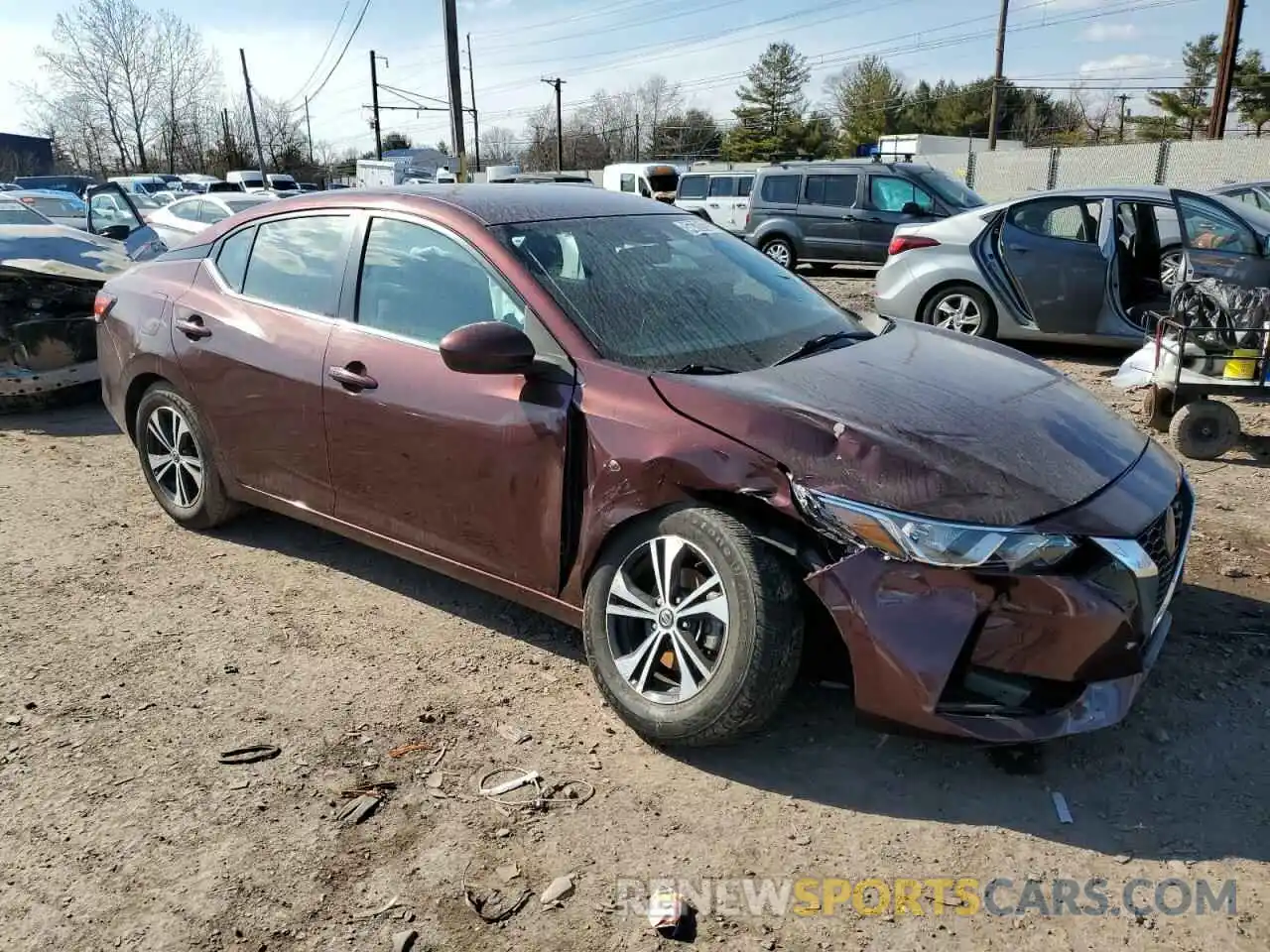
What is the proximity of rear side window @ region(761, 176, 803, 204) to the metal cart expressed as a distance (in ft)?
36.0

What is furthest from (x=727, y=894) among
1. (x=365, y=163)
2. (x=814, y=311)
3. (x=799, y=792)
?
(x=365, y=163)

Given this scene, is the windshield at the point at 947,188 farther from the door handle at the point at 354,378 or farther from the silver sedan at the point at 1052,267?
the door handle at the point at 354,378

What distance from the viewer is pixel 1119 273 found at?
25.6ft

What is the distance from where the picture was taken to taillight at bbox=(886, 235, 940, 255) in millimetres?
8547

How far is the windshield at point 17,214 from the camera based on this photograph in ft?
30.7

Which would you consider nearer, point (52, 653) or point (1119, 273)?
point (52, 653)

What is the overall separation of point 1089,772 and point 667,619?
1302mm

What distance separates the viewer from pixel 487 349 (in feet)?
9.69

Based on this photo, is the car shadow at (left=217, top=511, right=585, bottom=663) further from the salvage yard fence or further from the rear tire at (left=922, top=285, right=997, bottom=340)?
the salvage yard fence

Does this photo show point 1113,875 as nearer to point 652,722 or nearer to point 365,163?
point 652,722

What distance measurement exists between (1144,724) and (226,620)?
3368 millimetres

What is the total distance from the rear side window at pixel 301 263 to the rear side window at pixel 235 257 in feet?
0.17

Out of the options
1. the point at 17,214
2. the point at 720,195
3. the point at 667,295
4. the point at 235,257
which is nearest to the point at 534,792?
the point at 667,295

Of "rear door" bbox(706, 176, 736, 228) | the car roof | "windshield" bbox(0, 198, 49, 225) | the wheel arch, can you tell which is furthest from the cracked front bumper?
"rear door" bbox(706, 176, 736, 228)
